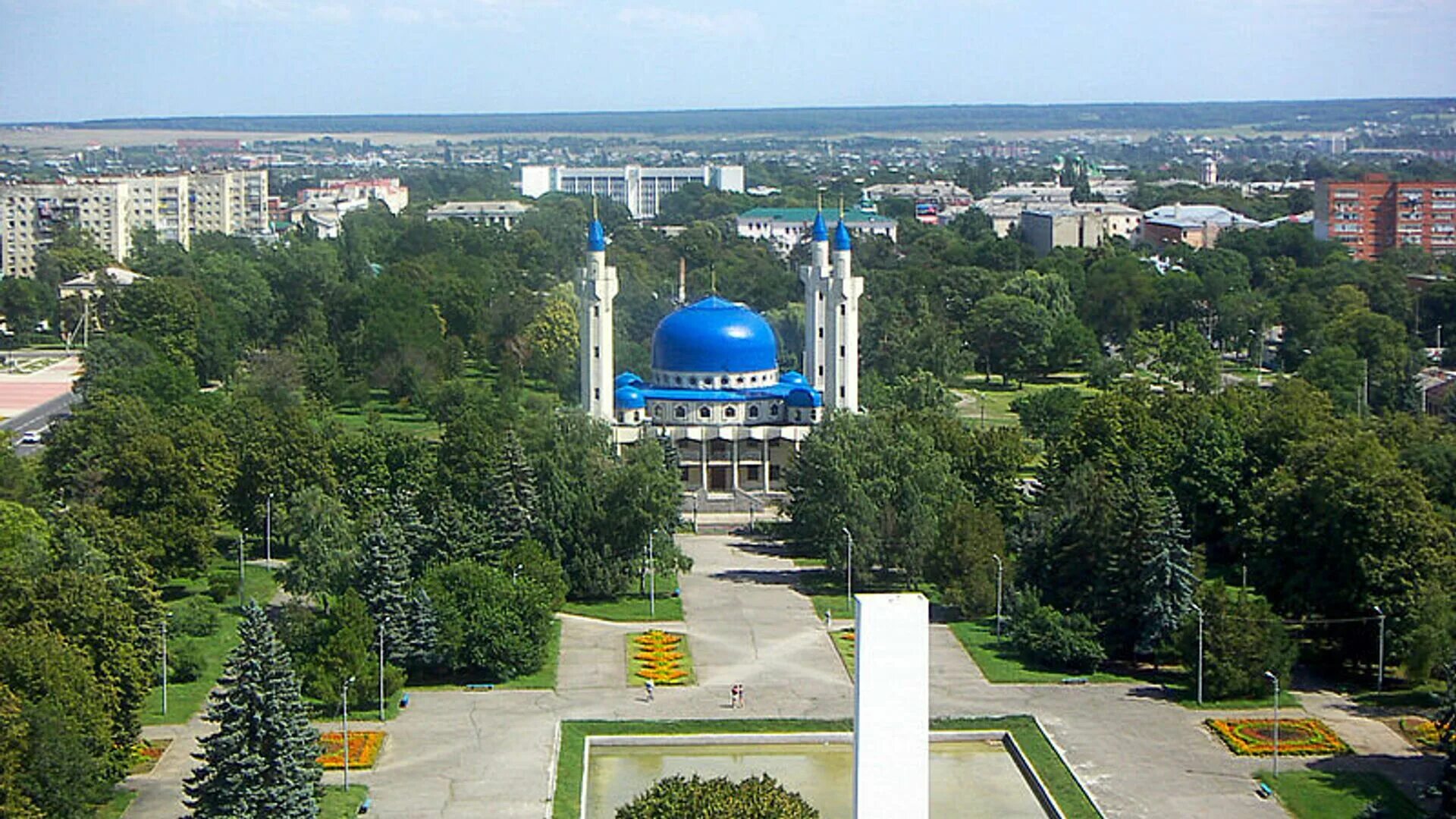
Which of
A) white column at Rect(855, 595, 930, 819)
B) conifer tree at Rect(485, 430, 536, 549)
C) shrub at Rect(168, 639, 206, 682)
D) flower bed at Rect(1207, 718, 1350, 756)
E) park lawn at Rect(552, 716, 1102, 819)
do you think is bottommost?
park lawn at Rect(552, 716, 1102, 819)

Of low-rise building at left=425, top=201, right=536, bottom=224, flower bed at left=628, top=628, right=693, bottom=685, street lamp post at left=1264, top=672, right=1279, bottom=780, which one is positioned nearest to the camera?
street lamp post at left=1264, top=672, right=1279, bottom=780

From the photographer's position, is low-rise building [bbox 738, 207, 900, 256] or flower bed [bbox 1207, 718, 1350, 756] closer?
flower bed [bbox 1207, 718, 1350, 756]

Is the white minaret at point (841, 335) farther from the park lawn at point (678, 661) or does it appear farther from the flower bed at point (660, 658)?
the flower bed at point (660, 658)

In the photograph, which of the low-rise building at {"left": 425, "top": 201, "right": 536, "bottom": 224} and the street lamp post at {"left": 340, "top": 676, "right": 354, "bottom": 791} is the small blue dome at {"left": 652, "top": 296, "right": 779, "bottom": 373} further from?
the low-rise building at {"left": 425, "top": 201, "right": 536, "bottom": 224}

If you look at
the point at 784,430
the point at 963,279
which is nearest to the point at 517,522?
the point at 784,430

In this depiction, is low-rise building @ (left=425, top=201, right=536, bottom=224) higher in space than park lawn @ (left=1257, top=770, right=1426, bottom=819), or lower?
higher

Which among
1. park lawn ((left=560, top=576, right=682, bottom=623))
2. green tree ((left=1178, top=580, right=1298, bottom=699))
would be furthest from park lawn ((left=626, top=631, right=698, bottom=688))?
green tree ((left=1178, top=580, right=1298, bottom=699))
